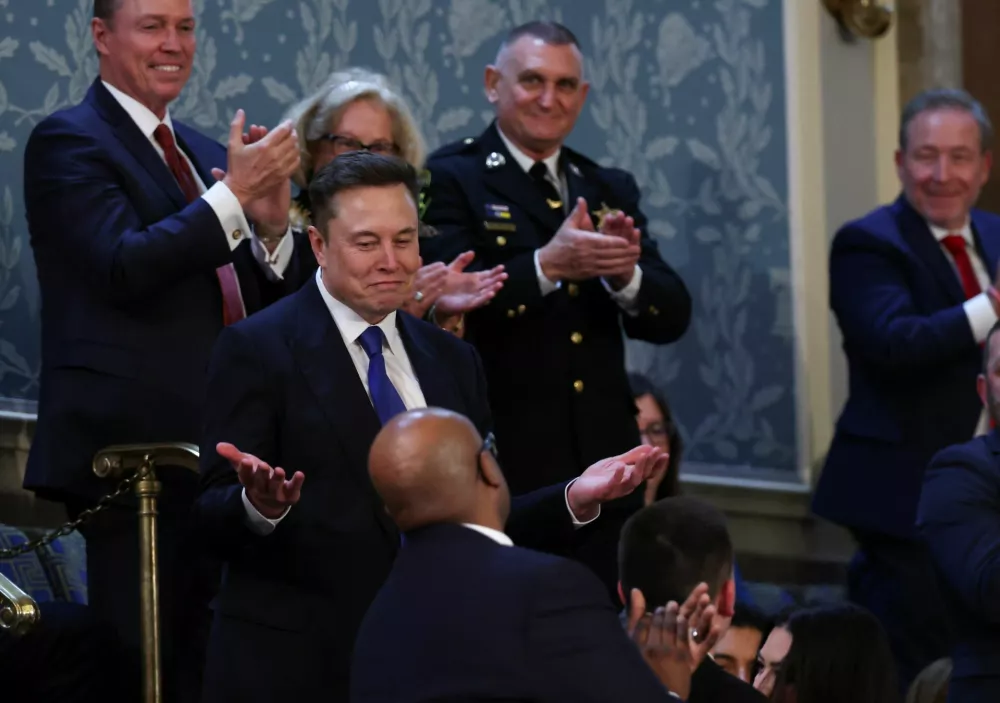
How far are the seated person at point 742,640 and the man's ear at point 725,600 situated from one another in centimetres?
106

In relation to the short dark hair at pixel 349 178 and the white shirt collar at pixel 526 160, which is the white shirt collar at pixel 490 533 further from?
the white shirt collar at pixel 526 160

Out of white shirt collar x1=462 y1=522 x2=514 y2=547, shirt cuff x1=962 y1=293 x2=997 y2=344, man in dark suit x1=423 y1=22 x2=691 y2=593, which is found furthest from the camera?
shirt cuff x1=962 y1=293 x2=997 y2=344

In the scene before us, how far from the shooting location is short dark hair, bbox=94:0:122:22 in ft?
13.4

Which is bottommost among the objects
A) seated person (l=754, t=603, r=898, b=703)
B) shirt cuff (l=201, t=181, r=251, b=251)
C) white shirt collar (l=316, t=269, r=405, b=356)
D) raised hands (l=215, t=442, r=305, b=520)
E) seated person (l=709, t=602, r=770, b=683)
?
seated person (l=709, t=602, r=770, b=683)

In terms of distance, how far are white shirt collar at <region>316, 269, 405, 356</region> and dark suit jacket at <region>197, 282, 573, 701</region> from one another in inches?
2.2

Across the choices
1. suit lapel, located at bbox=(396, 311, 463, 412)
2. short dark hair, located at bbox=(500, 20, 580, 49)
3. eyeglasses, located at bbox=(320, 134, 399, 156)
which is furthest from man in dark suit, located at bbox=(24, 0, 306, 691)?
short dark hair, located at bbox=(500, 20, 580, 49)

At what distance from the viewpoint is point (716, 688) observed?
2.94 meters

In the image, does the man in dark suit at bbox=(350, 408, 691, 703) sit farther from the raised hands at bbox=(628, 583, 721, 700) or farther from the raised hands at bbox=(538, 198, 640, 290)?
the raised hands at bbox=(538, 198, 640, 290)

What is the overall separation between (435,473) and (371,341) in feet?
2.39

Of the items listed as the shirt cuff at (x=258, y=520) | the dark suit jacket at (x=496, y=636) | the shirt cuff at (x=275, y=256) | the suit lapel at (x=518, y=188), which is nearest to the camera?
the dark suit jacket at (x=496, y=636)

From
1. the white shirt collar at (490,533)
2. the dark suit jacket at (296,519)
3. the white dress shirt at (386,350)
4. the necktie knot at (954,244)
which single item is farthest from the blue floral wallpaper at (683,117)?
the white shirt collar at (490,533)

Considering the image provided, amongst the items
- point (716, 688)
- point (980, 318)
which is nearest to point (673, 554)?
point (716, 688)

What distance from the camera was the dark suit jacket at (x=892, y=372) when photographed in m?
4.90

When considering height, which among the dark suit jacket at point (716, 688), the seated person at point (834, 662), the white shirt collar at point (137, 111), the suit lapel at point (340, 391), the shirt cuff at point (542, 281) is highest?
the white shirt collar at point (137, 111)
